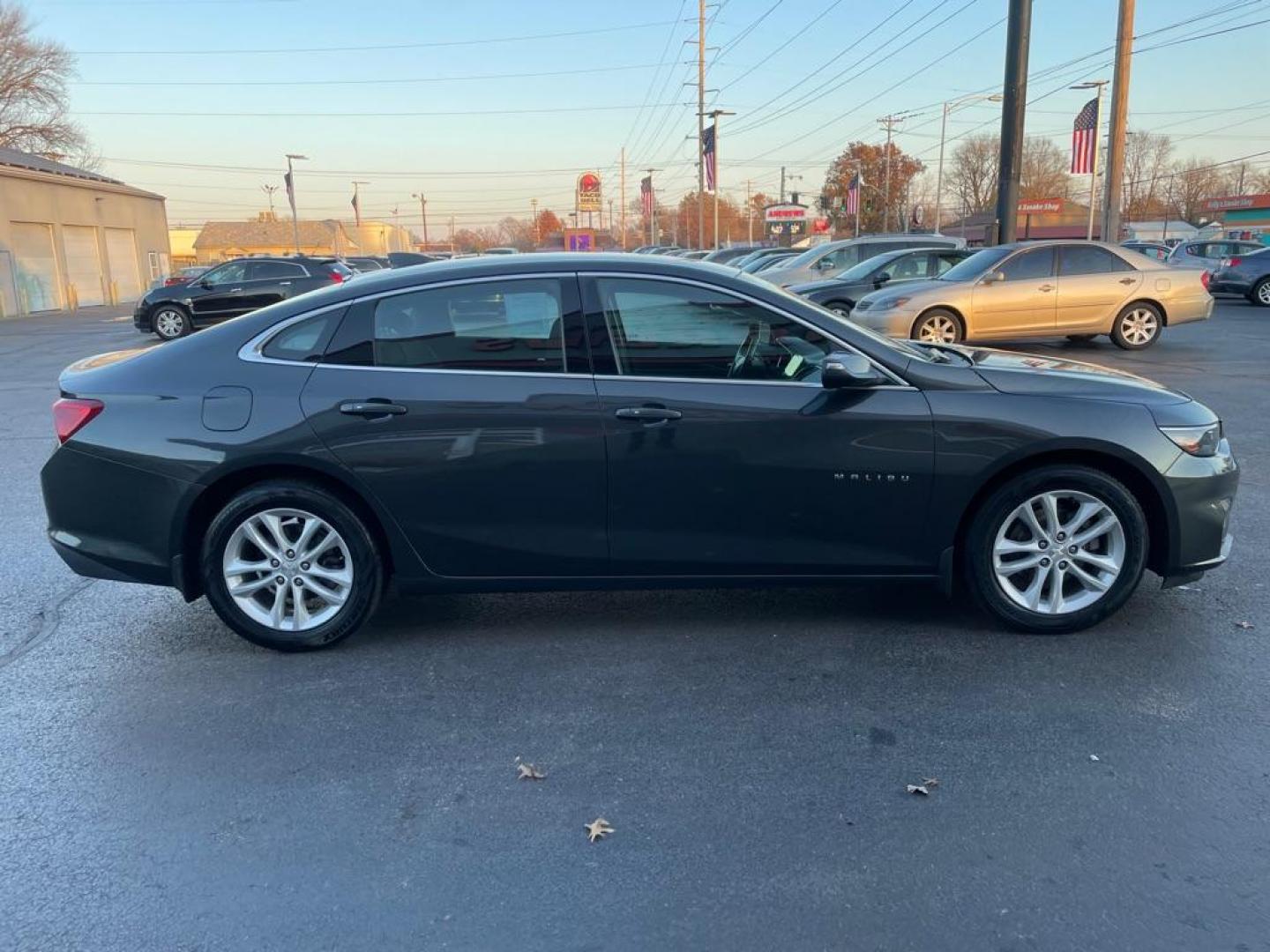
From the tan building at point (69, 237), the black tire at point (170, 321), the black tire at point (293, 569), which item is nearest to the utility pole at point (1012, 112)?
the black tire at point (293, 569)

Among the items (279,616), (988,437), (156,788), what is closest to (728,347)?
(988,437)

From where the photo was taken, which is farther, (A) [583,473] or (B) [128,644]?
(B) [128,644]

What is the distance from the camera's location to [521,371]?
13.0 feet

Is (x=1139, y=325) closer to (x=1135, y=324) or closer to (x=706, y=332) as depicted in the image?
(x=1135, y=324)

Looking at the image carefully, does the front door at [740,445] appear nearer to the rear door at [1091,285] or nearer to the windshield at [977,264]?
the windshield at [977,264]

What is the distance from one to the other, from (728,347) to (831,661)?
53.6 inches

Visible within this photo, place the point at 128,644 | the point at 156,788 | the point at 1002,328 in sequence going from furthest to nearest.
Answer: the point at 1002,328, the point at 128,644, the point at 156,788

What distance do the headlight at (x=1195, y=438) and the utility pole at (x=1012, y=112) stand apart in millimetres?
13059

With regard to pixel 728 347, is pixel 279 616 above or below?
below

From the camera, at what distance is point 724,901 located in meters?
2.52

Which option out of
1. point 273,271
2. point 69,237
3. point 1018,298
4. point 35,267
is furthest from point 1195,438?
point 69,237

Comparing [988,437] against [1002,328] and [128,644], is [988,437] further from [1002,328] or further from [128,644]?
[1002,328]

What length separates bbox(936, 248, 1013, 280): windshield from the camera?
13.0 meters

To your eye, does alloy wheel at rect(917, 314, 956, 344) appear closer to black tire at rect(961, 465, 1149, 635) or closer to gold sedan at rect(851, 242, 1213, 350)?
gold sedan at rect(851, 242, 1213, 350)
